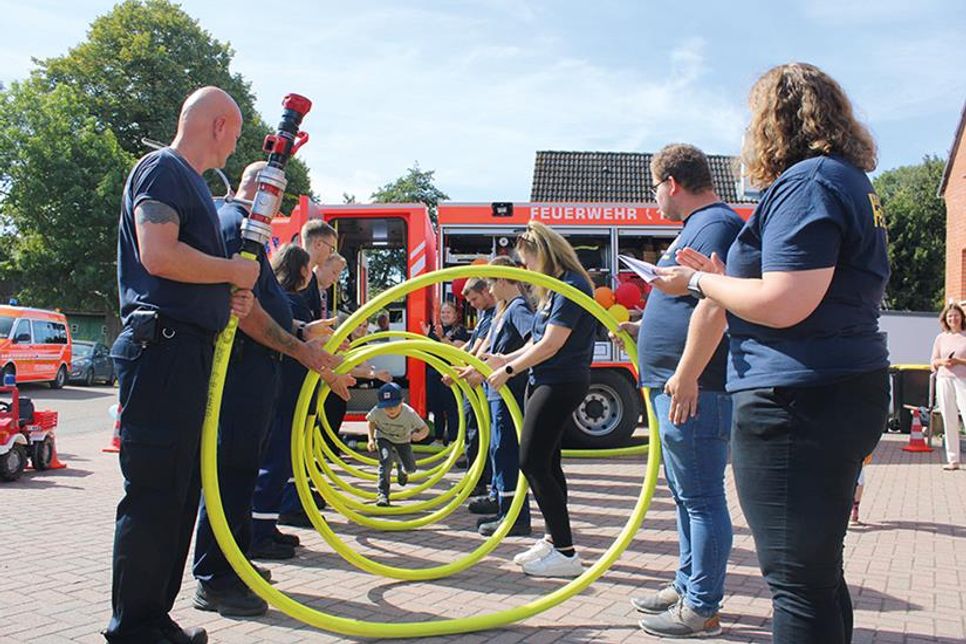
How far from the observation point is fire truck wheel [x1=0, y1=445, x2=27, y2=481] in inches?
283

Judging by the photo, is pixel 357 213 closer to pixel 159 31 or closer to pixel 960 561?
pixel 960 561

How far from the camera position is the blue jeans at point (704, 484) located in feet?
11.3

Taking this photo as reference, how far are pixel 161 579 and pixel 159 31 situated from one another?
120ft

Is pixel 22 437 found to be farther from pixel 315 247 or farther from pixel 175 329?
pixel 175 329

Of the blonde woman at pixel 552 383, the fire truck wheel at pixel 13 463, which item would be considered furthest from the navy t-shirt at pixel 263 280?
the fire truck wheel at pixel 13 463

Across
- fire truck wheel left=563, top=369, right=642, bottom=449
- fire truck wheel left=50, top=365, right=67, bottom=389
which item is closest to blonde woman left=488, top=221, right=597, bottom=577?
fire truck wheel left=563, top=369, right=642, bottom=449

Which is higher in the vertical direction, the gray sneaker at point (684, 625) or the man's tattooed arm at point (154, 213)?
the man's tattooed arm at point (154, 213)

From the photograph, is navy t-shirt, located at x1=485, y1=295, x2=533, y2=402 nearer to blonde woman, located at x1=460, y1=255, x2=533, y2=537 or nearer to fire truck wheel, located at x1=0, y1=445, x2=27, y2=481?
blonde woman, located at x1=460, y1=255, x2=533, y2=537

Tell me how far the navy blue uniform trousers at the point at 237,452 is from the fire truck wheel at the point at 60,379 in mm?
20110

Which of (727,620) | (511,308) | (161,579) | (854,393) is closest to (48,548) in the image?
(161,579)

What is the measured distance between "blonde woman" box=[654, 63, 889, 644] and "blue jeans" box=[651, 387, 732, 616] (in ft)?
3.75

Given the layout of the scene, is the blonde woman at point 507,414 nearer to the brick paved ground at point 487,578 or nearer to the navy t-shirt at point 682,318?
the brick paved ground at point 487,578

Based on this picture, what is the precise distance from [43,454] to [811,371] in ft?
26.1

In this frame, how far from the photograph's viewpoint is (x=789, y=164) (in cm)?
236
